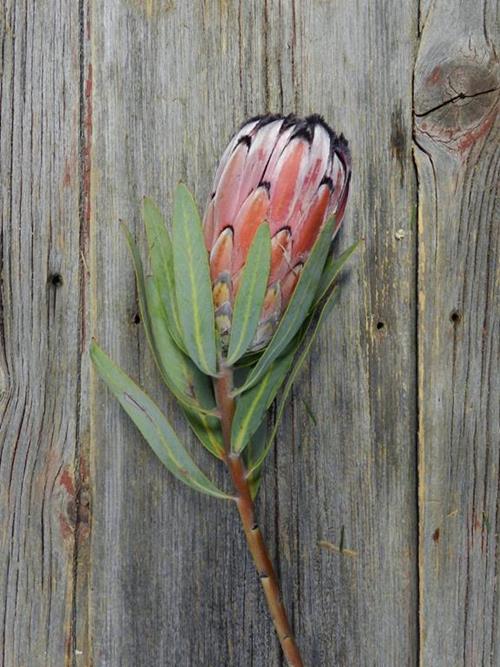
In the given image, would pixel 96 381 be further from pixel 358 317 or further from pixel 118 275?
pixel 358 317

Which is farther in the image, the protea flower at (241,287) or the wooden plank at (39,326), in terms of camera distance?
the wooden plank at (39,326)

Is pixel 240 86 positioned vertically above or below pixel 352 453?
above

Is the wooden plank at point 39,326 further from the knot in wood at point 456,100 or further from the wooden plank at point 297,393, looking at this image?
the knot in wood at point 456,100

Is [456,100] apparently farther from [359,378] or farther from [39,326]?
[39,326]

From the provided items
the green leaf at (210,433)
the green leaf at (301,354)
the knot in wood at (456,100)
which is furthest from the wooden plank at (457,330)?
the green leaf at (210,433)

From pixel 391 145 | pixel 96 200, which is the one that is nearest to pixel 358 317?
pixel 391 145
